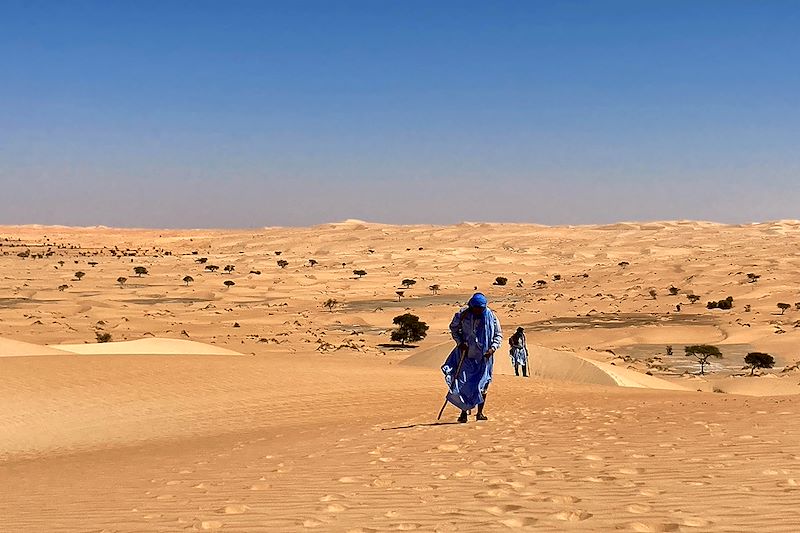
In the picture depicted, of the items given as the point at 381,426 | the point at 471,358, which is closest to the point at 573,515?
the point at 471,358

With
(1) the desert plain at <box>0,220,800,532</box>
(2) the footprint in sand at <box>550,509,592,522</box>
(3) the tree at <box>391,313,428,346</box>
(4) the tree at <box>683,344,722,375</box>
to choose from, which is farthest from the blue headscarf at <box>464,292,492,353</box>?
(3) the tree at <box>391,313,428,346</box>

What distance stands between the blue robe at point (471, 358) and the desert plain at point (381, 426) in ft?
1.46

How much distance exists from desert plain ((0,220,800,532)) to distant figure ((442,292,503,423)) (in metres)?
0.46

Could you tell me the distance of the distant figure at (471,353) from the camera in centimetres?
1017

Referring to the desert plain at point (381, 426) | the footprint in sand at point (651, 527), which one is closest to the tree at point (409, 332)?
the desert plain at point (381, 426)

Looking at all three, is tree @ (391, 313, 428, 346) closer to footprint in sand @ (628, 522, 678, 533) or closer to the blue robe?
the blue robe

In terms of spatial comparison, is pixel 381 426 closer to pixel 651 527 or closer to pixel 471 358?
pixel 471 358

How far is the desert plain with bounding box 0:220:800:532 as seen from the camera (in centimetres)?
575

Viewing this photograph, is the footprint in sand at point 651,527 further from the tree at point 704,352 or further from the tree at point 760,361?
the tree at point 760,361

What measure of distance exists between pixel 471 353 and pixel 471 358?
0.27ft

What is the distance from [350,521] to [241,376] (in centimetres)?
1150

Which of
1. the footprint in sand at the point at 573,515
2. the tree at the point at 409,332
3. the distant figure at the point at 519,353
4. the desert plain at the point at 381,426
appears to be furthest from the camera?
the tree at the point at 409,332

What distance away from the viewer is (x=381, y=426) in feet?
35.3

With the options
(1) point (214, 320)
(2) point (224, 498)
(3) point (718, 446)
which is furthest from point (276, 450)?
(1) point (214, 320)
